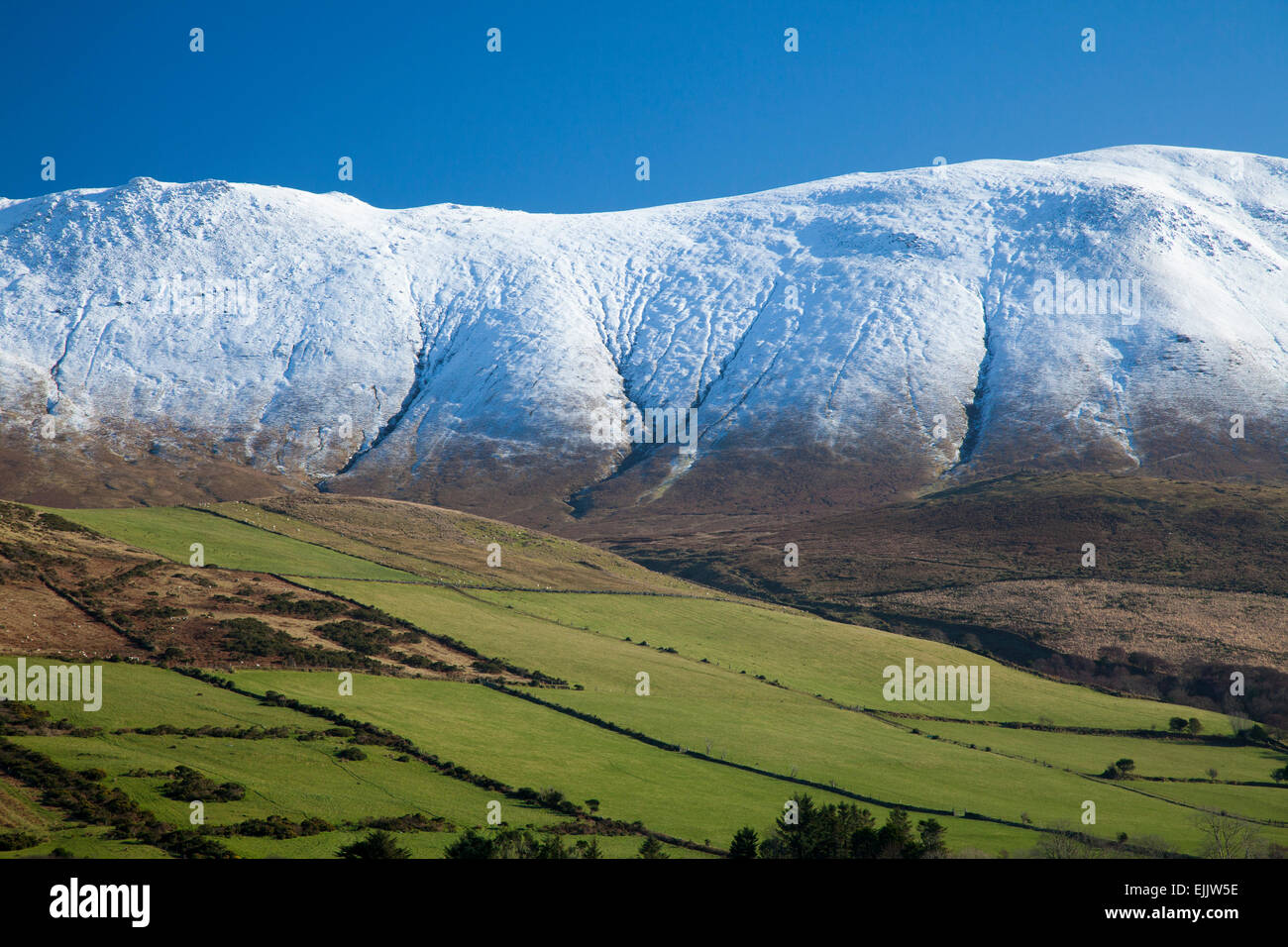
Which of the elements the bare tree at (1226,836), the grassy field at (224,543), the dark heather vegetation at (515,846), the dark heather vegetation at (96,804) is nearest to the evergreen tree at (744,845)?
the dark heather vegetation at (515,846)

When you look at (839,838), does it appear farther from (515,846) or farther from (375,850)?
(375,850)

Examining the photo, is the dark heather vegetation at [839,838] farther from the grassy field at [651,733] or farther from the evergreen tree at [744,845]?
the grassy field at [651,733]

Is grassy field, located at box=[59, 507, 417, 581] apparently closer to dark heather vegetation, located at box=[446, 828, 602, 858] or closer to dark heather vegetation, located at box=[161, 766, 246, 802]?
dark heather vegetation, located at box=[161, 766, 246, 802]

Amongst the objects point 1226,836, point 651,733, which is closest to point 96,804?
point 651,733

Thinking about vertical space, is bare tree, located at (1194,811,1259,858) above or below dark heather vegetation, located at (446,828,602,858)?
below

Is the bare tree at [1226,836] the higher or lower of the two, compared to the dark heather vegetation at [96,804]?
lower

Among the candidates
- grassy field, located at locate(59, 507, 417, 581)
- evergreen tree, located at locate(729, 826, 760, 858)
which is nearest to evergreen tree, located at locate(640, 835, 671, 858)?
evergreen tree, located at locate(729, 826, 760, 858)

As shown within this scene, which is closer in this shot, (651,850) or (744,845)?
(651,850)
